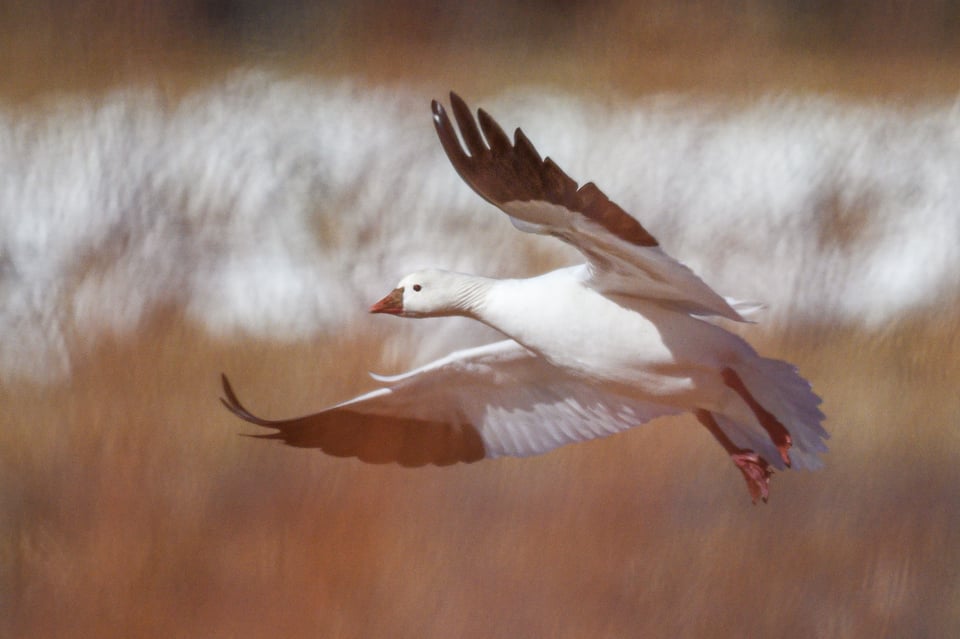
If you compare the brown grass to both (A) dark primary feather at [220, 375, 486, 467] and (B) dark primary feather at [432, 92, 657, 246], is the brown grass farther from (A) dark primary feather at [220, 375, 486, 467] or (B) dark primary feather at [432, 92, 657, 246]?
(B) dark primary feather at [432, 92, 657, 246]

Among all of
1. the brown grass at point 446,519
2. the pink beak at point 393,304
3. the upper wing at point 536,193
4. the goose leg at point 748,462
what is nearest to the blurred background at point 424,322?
the brown grass at point 446,519

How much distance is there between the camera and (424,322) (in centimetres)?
165

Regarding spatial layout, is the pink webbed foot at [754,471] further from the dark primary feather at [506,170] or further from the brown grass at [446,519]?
the dark primary feather at [506,170]

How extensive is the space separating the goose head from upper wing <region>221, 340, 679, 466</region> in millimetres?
84

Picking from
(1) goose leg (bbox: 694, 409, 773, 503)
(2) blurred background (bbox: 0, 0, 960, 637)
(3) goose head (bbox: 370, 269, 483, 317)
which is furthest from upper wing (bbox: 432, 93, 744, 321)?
(2) blurred background (bbox: 0, 0, 960, 637)

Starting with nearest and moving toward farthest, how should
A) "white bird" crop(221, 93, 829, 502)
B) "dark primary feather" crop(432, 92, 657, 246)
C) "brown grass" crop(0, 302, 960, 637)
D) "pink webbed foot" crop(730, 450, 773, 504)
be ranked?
"dark primary feather" crop(432, 92, 657, 246)
"white bird" crop(221, 93, 829, 502)
"pink webbed foot" crop(730, 450, 773, 504)
"brown grass" crop(0, 302, 960, 637)

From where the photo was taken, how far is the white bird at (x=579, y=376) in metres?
1.29

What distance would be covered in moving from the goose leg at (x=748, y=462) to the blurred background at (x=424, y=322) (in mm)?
145

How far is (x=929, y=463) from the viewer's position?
158 centimetres

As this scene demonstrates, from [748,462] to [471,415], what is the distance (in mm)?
370

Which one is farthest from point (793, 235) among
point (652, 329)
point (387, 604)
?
point (387, 604)

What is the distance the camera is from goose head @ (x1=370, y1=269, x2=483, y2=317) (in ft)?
4.43

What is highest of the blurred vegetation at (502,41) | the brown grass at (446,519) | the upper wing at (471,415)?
the blurred vegetation at (502,41)

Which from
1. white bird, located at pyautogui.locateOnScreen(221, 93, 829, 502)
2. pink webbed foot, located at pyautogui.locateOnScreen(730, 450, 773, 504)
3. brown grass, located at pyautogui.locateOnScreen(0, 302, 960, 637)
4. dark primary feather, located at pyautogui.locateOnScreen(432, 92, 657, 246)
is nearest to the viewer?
dark primary feather, located at pyautogui.locateOnScreen(432, 92, 657, 246)
